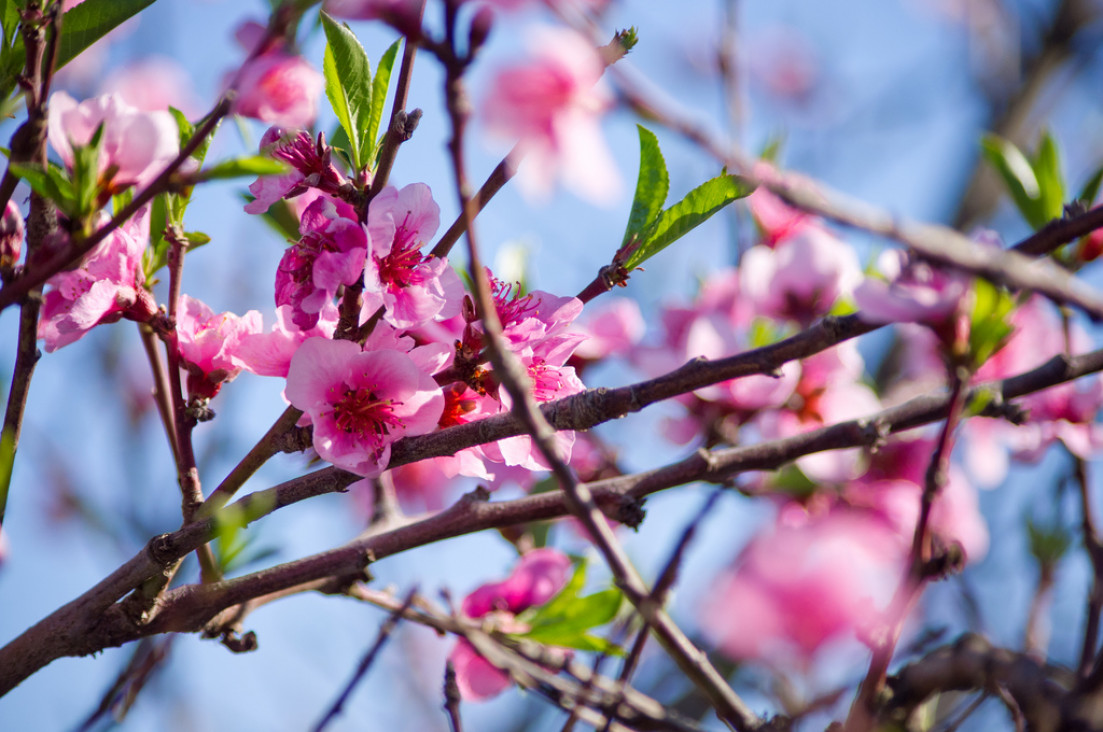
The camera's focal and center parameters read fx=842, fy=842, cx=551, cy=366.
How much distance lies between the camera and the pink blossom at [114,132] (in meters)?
0.98

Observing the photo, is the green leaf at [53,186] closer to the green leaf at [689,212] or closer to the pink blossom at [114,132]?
the pink blossom at [114,132]

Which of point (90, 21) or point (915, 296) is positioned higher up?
point (90, 21)

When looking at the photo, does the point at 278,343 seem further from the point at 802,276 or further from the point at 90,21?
the point at 802,276

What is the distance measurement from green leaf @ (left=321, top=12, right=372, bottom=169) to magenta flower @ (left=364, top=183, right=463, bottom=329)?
0.49 feet

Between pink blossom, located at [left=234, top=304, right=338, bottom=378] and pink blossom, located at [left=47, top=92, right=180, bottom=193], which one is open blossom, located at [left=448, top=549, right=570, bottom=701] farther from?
pink blossom, located at [left=47, top=92, right=180, bottom=193]

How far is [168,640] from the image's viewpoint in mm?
1630

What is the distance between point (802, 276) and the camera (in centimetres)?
191

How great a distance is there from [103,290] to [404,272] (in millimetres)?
383

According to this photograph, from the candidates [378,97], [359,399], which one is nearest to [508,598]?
[359,399]

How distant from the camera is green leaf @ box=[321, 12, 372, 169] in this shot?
1173mm

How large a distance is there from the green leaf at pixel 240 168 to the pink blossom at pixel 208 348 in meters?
0.27

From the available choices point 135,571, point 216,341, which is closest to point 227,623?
point 135,571

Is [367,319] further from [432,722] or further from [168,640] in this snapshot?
[432,722]

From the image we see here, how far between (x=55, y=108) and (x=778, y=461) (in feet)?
3.34
